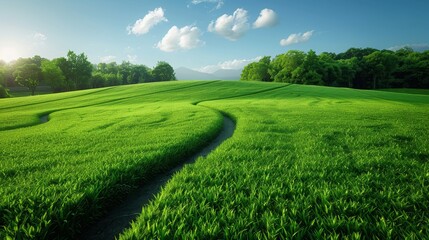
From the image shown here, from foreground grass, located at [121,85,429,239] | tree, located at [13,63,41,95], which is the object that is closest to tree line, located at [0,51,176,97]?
tree, located at [13,63,41,95]

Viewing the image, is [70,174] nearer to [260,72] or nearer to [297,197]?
[297,197]

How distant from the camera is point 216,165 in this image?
705cm

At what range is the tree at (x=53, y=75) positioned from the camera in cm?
7450

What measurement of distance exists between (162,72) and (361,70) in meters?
105

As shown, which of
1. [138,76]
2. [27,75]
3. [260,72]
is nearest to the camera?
[27,75]

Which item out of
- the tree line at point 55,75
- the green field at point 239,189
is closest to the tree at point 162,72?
the tree line at point 55,75

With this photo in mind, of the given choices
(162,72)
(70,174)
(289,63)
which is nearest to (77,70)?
(162,72)

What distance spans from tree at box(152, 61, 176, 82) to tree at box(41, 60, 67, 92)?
51.1 m

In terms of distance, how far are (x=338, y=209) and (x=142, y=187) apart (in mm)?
5838

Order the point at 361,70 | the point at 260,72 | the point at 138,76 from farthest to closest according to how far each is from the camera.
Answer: the point at 138,76, the point at 260,72, the point at 361,70

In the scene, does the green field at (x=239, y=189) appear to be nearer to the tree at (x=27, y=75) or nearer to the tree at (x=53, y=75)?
the tree at (x=53, y=75)

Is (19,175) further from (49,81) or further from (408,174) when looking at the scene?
(49,81)

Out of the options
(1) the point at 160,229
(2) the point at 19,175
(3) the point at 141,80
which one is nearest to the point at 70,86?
(3) the point at 141,80

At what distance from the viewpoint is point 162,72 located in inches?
4936
